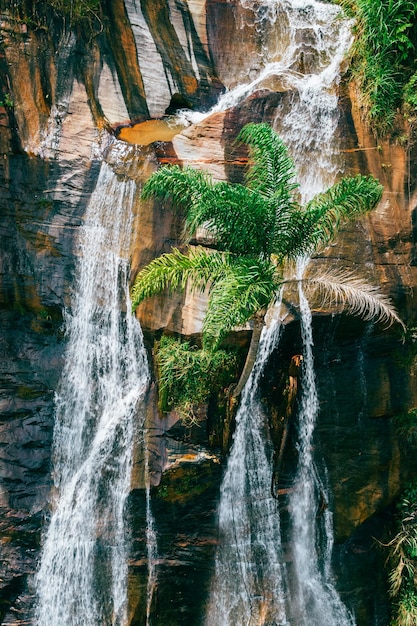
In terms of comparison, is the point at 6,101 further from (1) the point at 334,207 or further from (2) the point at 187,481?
(2) the point at 187,481

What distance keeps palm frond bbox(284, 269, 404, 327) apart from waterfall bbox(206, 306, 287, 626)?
118cm

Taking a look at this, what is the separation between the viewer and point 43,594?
7.32 meters

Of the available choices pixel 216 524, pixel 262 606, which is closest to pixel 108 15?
pixel 216 524

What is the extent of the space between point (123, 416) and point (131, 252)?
2.38m

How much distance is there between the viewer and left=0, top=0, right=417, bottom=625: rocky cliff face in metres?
7.41

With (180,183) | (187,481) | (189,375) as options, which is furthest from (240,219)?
(187,481)

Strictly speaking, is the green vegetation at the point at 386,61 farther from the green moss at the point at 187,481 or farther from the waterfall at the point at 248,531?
the green moss at the point at 187,481

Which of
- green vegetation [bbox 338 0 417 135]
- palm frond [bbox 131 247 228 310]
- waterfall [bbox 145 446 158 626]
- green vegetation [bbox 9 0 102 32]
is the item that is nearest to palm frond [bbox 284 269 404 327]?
palm frond [bbox 131 247 228 310]

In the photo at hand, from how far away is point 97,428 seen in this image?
766cm

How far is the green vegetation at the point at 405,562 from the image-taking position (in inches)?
308

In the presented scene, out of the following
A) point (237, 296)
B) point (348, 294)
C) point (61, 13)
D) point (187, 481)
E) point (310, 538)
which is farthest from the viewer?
point (61, 13)

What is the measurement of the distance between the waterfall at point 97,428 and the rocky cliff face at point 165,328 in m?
0.18

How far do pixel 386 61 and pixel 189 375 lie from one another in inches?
216

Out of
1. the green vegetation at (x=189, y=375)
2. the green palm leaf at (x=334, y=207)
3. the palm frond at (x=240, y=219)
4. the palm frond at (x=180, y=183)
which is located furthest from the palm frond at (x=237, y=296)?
the green vegetation at (x=189, y=375)
